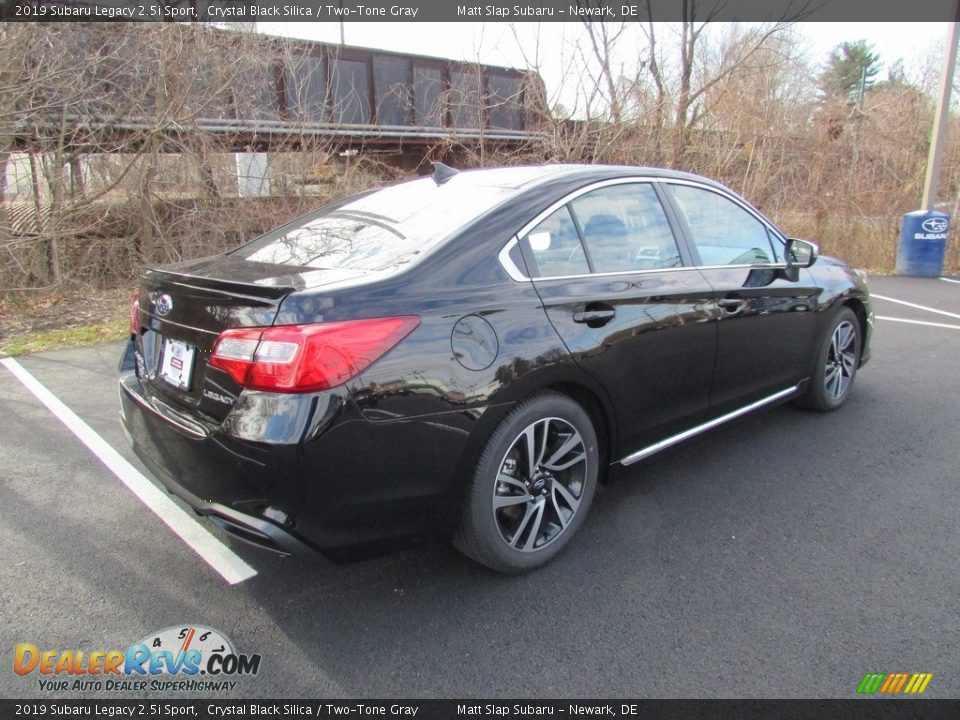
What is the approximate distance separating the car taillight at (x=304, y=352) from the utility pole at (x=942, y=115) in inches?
516

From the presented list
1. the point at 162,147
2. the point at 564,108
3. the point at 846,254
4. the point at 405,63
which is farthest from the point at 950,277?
the point at 162,147

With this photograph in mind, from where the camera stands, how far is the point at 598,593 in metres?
2.52

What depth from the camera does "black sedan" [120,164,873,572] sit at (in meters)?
2.07

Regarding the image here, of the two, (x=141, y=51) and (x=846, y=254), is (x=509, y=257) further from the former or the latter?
(x=846, y=254)

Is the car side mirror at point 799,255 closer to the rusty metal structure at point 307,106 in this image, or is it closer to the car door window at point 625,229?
the car door window at point 625,229

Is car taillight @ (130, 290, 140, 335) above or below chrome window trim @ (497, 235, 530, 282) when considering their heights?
below

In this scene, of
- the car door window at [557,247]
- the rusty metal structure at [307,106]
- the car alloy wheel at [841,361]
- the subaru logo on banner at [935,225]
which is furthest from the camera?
the subaru logo on banner at [935,225]

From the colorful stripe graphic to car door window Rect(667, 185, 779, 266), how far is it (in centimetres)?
202

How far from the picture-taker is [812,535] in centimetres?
292

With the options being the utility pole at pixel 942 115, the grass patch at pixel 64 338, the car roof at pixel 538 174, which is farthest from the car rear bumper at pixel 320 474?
the utility pole at pixel 942 115

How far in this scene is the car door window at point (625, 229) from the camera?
115 inches
